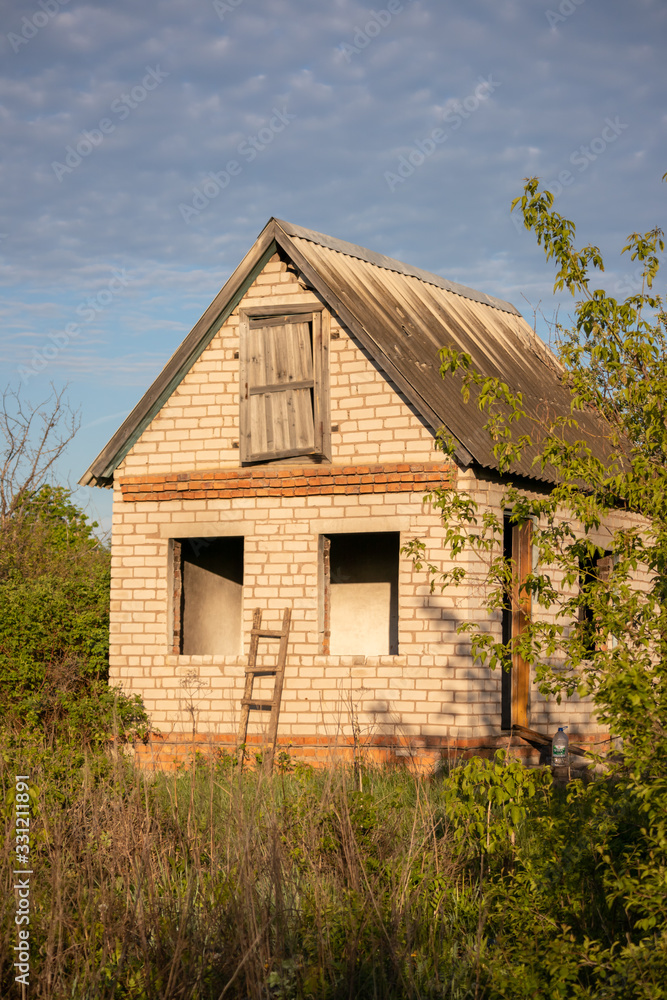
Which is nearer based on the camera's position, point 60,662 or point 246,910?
point 246,910

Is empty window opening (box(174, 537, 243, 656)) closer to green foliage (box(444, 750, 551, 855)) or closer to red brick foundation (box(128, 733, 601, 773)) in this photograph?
red brick foundation (box(128, 733, 601, 773))

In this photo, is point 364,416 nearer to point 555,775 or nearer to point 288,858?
point 555,775

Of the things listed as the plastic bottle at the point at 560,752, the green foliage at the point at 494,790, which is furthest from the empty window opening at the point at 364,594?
the green foliage at the point at 494,790

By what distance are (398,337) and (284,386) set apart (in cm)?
148

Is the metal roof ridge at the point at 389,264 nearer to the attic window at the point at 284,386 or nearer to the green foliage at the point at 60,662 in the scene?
the attic window at the point at 284,386

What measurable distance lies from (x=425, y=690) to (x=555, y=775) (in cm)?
166

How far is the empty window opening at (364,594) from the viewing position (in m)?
14.2

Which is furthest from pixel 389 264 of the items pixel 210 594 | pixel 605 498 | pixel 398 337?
pixel 605 498

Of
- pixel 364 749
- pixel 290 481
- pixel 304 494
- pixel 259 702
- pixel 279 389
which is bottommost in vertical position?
pixel 364 749

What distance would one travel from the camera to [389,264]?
1484cm

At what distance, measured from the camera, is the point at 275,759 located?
11.8m

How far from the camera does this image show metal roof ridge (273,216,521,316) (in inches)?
514

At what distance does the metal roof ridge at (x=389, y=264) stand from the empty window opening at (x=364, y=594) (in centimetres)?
370

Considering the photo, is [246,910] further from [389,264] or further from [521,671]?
[389,264]
